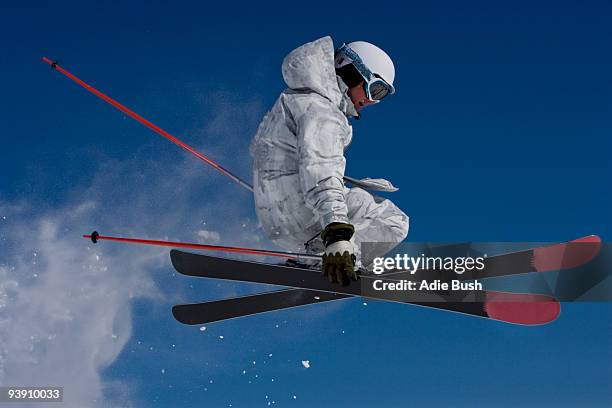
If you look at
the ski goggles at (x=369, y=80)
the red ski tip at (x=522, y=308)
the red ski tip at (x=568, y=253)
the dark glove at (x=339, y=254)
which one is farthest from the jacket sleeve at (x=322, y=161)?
the red ski tip at (x=568, y=253)

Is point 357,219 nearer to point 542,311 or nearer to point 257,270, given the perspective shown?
point 257,270

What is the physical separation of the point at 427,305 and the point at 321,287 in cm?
108

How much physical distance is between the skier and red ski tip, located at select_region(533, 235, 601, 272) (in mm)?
2101

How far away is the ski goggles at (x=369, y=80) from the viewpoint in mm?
5887

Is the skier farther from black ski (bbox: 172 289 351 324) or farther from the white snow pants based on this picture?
black ski (bbox: 172 289 351 324)

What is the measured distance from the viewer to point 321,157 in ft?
17.3

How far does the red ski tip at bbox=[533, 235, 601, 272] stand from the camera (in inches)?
301

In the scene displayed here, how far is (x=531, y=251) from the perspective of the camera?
299 inches

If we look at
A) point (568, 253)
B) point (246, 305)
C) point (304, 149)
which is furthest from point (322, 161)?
point (568, 253)

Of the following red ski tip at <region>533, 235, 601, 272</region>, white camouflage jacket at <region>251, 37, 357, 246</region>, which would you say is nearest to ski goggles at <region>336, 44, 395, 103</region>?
white camouflage jacket at <region>251, 37, 357, 246</region>

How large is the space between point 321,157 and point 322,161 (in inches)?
1.2

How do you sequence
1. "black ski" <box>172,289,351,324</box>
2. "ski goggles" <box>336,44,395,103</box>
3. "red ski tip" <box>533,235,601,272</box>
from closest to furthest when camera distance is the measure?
"ski goggles" <box>336,44,395,103</box> < "black ski" <box>172,289,351,324</box> < "red ski tip" <box>533,235,601,272</box>

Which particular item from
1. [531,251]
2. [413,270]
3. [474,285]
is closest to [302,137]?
[413,270]

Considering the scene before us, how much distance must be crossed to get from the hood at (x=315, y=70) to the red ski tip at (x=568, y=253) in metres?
3.19
